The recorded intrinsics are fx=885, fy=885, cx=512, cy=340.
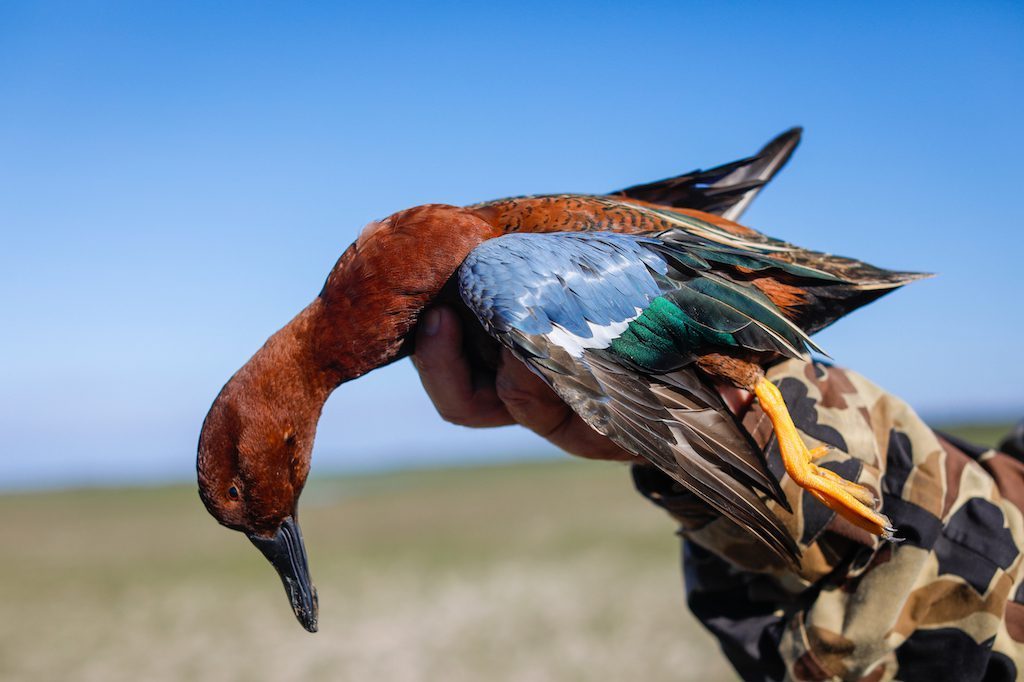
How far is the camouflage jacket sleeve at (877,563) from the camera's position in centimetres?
342

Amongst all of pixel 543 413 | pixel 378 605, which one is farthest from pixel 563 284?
pixel 378 605

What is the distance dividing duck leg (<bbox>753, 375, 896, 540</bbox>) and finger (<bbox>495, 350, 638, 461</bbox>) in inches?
28.3

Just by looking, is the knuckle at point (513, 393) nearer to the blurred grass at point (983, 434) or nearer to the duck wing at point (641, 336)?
the duck wing at point (641, 336)

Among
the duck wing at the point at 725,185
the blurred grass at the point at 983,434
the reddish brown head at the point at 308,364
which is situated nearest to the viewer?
the reddish brown head at the point at 308,364

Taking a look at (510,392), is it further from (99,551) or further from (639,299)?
(99,551)

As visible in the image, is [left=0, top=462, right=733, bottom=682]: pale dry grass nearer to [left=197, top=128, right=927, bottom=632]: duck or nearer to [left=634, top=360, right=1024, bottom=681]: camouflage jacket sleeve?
[left=634, top=360, right=1024, bottom=681]: camouflage jacket sleeve

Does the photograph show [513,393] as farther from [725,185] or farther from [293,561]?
[725,185]

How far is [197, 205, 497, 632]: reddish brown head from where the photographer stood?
404 cm

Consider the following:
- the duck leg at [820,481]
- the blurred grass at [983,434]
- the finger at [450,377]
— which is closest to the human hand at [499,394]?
the finger at [450,377]

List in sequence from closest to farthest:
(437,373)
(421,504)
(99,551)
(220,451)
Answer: (220,451) < (437,373) < (99,551) < (421,504)

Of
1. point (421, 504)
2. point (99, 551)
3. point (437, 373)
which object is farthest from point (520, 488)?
point (437, 373)

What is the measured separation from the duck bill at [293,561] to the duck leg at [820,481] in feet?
7.54

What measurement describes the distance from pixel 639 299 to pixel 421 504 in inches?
1156

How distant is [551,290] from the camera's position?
11.9 ft
